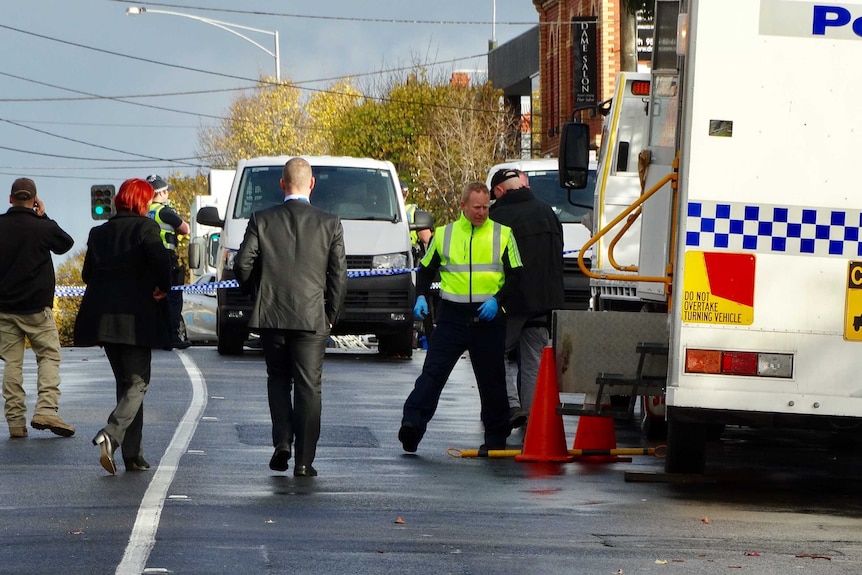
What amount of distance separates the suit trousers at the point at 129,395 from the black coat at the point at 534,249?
3.36 metres

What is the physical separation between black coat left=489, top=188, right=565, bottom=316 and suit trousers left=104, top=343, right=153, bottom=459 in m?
3.36

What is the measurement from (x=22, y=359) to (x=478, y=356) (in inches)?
136

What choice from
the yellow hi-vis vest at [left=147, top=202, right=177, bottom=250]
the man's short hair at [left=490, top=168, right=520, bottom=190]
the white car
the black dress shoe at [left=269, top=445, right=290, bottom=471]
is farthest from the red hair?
the white car

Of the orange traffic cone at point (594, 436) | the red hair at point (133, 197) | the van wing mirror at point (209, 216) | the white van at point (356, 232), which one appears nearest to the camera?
the red hair at point (133, 197)

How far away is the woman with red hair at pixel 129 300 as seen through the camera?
35.0ft

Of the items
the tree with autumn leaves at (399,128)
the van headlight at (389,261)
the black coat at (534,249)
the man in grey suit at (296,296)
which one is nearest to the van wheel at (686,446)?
the man in grey suit at (296,296)

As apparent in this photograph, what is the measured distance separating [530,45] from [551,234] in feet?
154

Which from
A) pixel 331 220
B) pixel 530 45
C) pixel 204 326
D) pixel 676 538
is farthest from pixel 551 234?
pixel 530 45

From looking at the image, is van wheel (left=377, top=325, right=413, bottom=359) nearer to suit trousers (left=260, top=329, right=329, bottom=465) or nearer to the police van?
suit trousers (left=260, top=329, right=329, bottom=465)

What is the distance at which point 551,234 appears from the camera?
13.6 metres

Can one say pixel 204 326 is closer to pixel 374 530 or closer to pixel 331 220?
pixel 331 220

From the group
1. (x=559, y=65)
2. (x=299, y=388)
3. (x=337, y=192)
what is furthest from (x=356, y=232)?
(x=559, y=65)

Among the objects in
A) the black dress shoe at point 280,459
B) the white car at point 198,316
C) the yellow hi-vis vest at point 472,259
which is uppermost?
the yellow hi-vis vest at point 472,259

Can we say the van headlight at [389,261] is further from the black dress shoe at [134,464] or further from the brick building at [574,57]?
the brick building at [574,57]
